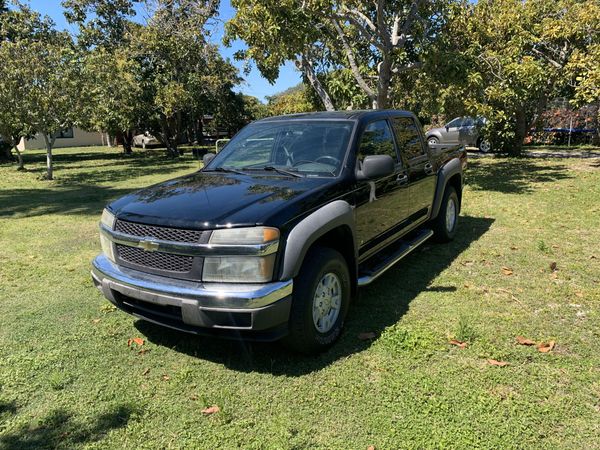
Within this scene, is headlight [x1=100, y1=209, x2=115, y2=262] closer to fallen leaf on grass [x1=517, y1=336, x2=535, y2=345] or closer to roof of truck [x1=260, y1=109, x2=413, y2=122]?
roof of truck [x1=260, y1=109, x2=413, y2=122]

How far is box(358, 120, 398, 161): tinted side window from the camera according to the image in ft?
13.7

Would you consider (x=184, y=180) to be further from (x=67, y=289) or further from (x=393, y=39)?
(x=393, y=39)

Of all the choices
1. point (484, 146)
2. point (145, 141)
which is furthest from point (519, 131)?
point (145, 141)

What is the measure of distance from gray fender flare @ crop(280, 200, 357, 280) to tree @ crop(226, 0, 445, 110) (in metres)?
6.39

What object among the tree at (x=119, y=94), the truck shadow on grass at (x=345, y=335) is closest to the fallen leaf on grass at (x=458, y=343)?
the truck shadow on grass at (x=345, y=335)

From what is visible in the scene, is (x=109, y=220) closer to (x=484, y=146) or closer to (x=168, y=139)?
(x=484, y=146)

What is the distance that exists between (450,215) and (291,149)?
3012 millimetres

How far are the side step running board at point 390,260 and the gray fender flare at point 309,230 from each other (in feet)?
1.94

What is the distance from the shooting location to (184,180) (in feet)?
13.4

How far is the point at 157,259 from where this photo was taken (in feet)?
→ 10.3

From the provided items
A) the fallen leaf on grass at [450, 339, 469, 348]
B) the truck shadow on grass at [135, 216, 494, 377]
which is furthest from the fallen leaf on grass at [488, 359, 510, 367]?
the truck shadow on grass at [135, 216, 494, 377]

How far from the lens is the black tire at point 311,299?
10.2 ft

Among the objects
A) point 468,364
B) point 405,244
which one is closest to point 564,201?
point 405,244

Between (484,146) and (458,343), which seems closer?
(458,343)
